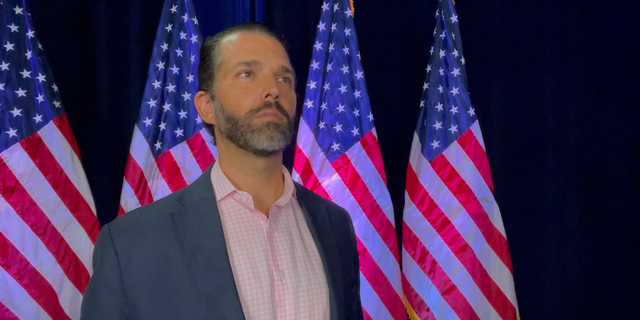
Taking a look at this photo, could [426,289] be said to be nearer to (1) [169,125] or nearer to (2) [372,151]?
(2) [372,151]

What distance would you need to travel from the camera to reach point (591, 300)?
10.6 feet

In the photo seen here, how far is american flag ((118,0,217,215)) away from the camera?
241 centimetres

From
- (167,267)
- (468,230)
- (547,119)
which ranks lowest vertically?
(468,230)

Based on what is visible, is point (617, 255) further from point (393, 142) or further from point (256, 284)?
point (256, 284)

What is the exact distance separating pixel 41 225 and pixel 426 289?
1826 mm

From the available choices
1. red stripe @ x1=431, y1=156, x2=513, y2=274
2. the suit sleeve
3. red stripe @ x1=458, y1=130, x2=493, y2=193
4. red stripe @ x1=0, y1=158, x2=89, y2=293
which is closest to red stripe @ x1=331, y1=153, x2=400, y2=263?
red stripe @ x1=431, y1=156, x2=513, y2=274

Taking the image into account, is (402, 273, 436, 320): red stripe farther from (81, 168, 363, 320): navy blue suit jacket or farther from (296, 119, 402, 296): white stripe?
(81, 168, 363, 320): navy blue suit jacket

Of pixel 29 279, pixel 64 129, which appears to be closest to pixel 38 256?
pixel 29 279

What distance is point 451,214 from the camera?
101 inches

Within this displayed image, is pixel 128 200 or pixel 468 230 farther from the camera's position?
pixel 468 230

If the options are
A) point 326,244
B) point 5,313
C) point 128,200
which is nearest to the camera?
point 326,244

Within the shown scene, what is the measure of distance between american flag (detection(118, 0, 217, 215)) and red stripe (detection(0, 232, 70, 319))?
1.40 feet

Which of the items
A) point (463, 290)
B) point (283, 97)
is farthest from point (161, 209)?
point (463, 290)

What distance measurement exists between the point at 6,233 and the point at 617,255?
3405 millimetres
